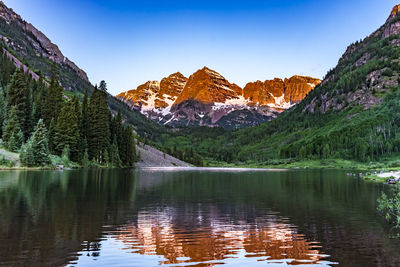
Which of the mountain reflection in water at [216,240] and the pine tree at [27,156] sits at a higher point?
the pine tree at [27,156]

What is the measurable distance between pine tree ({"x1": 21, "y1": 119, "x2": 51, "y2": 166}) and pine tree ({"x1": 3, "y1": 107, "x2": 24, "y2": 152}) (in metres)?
8.33

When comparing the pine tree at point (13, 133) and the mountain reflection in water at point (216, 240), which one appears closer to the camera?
the mountain reflection in water at point (216, 240)

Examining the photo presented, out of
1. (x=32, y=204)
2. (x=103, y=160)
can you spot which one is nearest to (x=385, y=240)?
(x=32, y=204)

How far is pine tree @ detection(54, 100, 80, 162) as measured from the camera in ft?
406

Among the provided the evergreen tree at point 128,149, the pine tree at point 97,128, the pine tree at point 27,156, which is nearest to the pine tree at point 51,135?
the pine tree at point 97,128

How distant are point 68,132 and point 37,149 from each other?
24236mm

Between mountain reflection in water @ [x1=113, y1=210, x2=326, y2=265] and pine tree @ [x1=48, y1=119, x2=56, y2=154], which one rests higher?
pine tree @ [x1=48, y1=119, x2=56, y2=154]

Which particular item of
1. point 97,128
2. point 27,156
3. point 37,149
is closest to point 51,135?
point 37,149

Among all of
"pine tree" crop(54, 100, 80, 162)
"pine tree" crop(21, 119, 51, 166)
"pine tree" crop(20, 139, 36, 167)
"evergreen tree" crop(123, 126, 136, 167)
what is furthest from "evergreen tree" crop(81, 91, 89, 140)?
"pine tree" crop(20, 139, 36, 167)

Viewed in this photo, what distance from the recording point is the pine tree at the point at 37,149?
322 ft

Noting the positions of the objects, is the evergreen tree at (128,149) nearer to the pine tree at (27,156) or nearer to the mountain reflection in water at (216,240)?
the pine tree at (27,156)

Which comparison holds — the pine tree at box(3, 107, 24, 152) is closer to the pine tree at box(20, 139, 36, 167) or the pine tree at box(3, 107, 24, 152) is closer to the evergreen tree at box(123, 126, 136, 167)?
the pine tree at box(20, 139, 36, 167)

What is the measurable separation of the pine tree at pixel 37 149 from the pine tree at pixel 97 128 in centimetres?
→ 3806

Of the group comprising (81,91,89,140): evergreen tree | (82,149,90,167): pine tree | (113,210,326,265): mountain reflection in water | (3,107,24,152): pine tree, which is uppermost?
(81,91,89,140): evergreen tree
